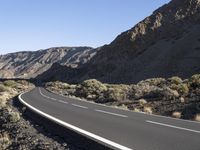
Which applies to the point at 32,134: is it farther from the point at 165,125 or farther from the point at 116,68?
the point at 116,68

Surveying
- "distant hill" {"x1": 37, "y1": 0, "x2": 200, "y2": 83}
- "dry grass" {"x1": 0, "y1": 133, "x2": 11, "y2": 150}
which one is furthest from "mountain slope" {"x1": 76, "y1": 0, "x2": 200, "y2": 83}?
"dry grass" {"x1": 0, "y1": 133, "x2": 11, "y2": 150}

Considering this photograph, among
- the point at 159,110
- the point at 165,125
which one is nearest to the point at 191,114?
the point at 159,110

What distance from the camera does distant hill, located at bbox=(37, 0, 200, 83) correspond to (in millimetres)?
82144

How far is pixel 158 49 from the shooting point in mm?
92875

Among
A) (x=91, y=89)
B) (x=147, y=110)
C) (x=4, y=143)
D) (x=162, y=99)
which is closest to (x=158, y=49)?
(x=91, y=89)

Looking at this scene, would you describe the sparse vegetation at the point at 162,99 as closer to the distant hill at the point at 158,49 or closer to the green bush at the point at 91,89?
the green bush at the point at 91,89

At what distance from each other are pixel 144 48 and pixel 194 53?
2038 cm

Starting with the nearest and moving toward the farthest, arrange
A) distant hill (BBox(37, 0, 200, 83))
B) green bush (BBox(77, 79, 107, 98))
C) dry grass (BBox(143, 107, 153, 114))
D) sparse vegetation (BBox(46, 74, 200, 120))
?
sparse vegetation (BBox(46, 74, 200, 120))
dry grass (BBox(143, 107, 153, 114))
green bush (BBox(77, 79, 107, 98))
distant hill (BBox(37, 0, 200, 83))

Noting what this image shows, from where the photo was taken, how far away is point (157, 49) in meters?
93.1

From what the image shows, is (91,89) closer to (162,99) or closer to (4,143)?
(162,99)

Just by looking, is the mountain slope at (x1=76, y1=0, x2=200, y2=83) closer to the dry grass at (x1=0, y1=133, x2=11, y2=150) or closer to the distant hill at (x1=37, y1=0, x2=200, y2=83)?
the distant hill at (x1=37, y1=0, x2=200, y2=83)

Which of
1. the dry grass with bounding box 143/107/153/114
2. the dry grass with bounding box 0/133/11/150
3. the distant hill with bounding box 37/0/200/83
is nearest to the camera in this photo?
the dry grass with bounding box 0/133/11/150

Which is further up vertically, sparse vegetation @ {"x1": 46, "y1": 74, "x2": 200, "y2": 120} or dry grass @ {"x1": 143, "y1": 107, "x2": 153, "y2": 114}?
sparse vegetation @ {"x1": 46, "y1": 74, "x2": 200, "y2": 120}

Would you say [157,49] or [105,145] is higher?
[157,49]
